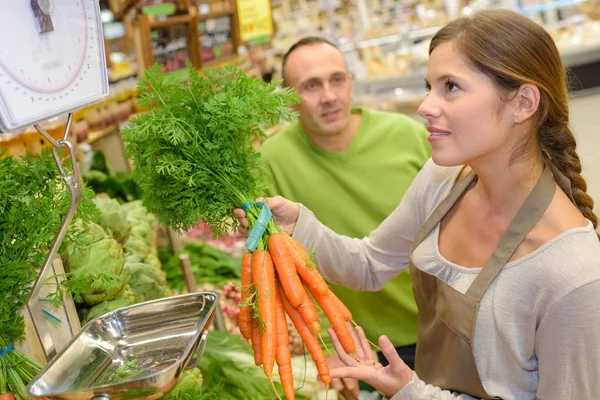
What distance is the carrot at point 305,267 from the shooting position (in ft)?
5.75

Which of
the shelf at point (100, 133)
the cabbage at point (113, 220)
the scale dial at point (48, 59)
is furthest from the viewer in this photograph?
the shelf at point (100, 133)

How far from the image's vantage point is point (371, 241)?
7.37ft

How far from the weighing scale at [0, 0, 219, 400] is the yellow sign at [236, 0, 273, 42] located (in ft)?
14.0

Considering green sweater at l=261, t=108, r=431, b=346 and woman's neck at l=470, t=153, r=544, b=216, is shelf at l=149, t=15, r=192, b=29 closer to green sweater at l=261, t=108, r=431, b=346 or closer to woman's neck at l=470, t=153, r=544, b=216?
green sweater at l=261, t=108, r=431, b=346

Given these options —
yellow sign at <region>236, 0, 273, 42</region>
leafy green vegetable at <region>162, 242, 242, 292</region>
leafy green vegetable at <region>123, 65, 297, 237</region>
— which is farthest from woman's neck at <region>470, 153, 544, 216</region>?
yellow sign at <region>236, 0, 273, 42</region>

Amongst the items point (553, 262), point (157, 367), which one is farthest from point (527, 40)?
point (157, 367)

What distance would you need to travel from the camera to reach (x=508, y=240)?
164 centimetres

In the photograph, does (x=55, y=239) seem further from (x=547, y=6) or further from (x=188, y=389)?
(x=547, y=6)

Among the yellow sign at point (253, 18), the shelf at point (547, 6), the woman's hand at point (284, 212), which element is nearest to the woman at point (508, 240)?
the woman's hand at point (284, 212)

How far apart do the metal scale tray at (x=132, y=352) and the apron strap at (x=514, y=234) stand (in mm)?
690

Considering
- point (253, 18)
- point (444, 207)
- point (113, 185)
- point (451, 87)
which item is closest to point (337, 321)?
point (444, 207)

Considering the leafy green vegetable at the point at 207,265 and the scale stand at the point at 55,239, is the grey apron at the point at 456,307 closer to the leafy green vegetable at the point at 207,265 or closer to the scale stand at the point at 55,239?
the scale stand at the point at 55,239

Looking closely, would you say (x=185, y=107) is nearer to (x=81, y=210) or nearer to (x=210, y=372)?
(x=81, y=210)

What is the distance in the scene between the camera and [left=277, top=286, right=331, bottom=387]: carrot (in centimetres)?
175
